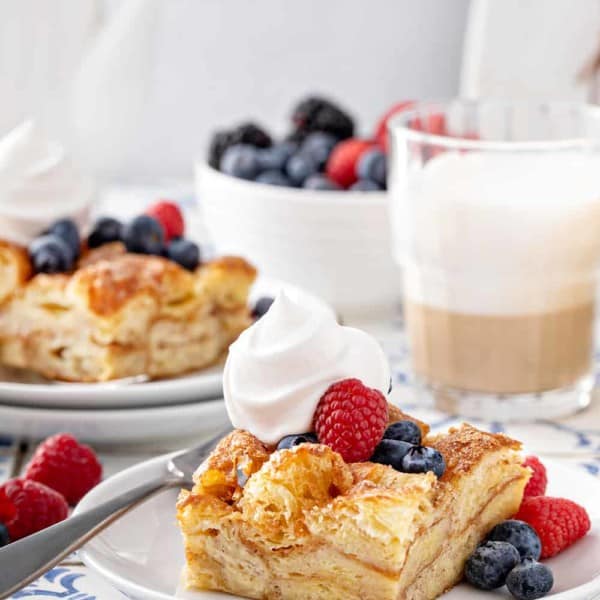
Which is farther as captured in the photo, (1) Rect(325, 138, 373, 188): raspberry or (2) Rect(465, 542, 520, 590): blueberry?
(1) Rect(325, 138, 373, 188): raspberry

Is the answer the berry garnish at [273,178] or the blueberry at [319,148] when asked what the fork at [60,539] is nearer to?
the berry garnish at [273,178]

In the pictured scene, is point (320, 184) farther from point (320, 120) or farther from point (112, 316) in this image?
point (112, 316)

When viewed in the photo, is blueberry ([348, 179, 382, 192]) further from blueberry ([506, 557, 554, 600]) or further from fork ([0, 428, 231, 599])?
blueberry ([506, 557, 554, 600])

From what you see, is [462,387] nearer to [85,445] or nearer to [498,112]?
[498,112]

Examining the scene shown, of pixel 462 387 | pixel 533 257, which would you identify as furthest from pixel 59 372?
pixel 533 257

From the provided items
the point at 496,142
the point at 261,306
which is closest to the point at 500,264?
the point at 496,142

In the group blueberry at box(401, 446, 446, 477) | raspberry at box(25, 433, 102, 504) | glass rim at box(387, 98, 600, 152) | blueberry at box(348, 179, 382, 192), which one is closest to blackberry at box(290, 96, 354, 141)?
blueberry at box(348, 179, 382, 192)
